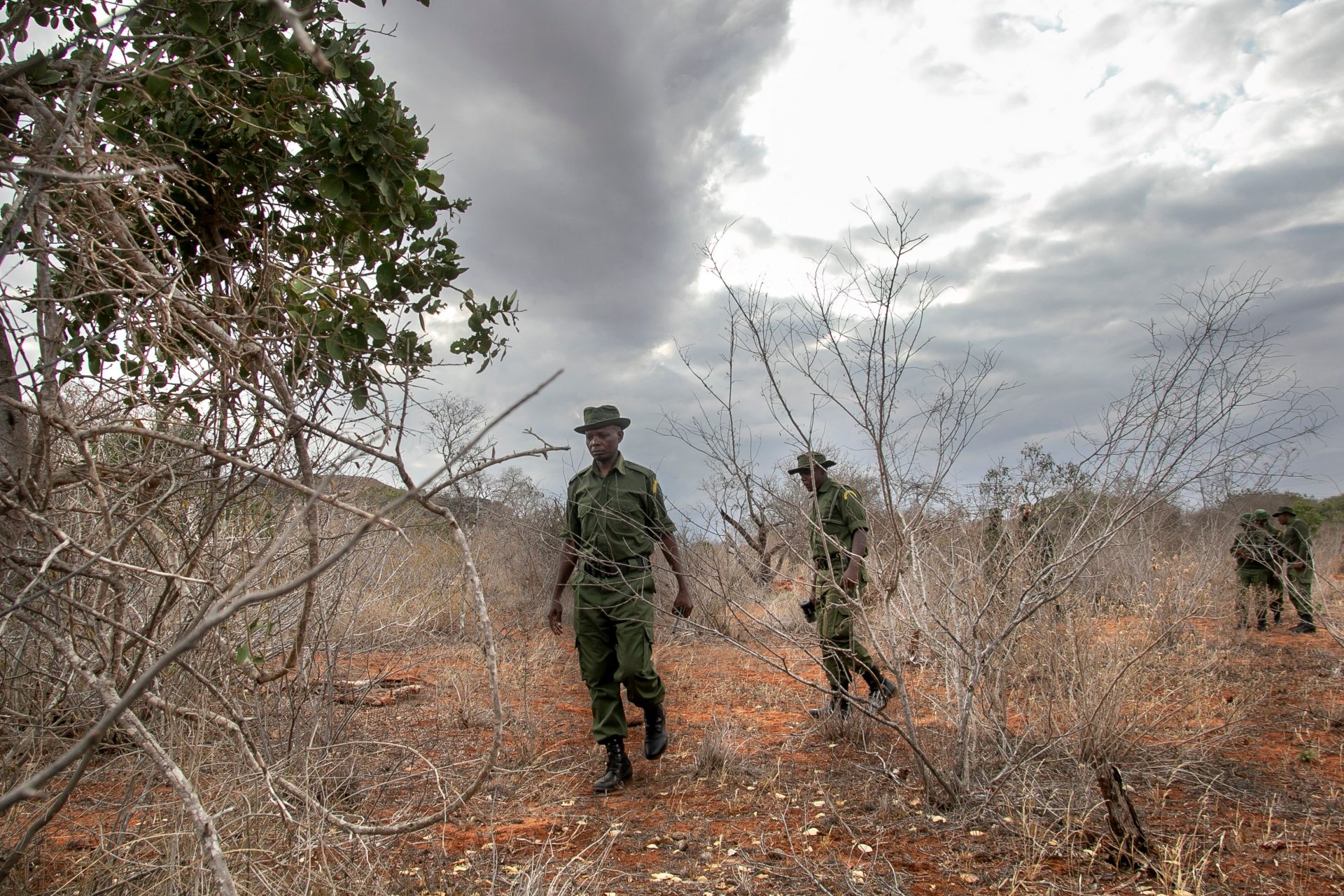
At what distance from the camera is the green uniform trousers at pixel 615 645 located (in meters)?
4.15

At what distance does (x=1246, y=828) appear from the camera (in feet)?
10.2

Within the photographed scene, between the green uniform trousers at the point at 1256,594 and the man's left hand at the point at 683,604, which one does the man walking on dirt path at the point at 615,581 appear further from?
the green uniform trousers at the point at 1256,594

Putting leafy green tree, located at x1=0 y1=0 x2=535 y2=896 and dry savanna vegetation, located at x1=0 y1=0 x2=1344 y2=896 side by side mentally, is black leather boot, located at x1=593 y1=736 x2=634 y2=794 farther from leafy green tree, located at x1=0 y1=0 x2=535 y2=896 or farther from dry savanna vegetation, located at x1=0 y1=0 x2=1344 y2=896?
leafy green tree, located at x1=0 y1=0 x2=535 y2=896

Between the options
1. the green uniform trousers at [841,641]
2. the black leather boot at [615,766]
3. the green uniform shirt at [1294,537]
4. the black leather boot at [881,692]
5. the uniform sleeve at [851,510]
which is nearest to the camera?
the black leather boot at [615,766]

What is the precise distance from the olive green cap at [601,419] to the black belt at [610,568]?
0.77 m

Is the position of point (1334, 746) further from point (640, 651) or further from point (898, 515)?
point (640, 651)

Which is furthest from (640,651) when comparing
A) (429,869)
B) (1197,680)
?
(1197,680)

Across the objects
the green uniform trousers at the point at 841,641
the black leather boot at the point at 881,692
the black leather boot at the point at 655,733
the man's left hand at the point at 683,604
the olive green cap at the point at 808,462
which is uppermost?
the olive green cap at the point at 808,462

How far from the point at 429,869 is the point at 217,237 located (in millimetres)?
2302

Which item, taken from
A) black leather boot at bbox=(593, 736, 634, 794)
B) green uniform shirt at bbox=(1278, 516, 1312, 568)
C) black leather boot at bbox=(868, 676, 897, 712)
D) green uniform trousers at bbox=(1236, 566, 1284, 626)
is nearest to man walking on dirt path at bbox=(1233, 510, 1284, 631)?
green uniform trousers at bbox=(1236, 566, 1284, 626)

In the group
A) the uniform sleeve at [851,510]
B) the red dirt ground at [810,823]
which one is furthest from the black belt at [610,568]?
the uniform sleeve at [851,510]

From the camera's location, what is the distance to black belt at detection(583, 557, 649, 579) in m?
4.31

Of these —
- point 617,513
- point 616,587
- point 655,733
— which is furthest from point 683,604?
point 655,733

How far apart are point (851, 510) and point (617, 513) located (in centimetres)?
162
